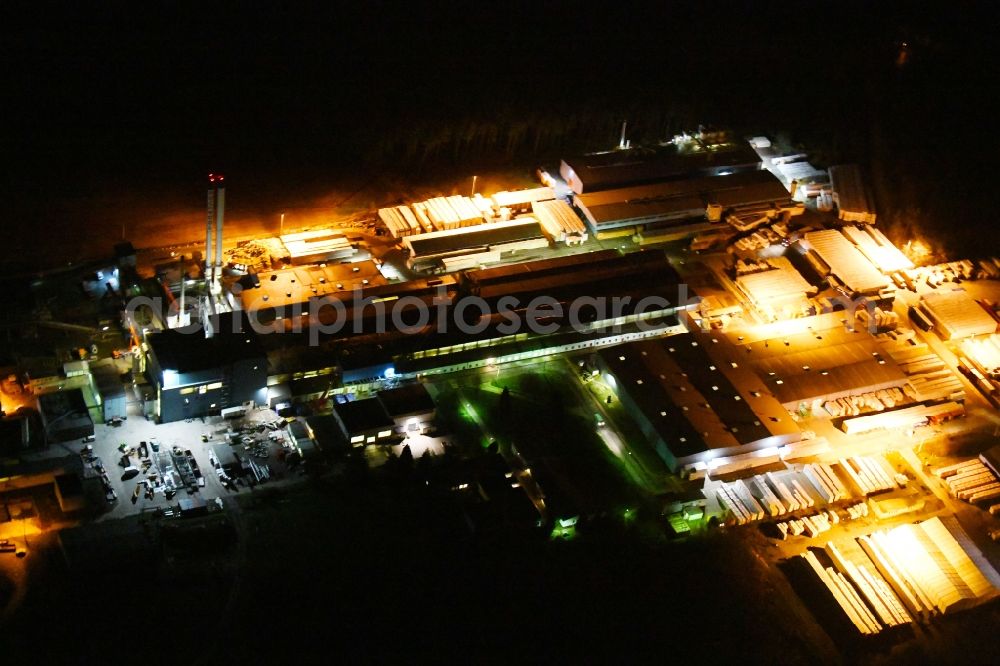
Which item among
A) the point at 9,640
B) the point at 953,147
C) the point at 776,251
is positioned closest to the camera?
the point at 9,640

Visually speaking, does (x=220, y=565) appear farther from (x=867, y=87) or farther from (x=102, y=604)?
(x=867, y=87)

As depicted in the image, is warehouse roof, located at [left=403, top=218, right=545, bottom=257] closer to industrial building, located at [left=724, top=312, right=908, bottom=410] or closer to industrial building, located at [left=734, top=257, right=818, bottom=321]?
industrial building, located at [left=734, top=257, right=818, bottom=321]

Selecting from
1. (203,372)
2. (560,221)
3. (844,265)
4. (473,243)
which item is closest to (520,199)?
(560,221)

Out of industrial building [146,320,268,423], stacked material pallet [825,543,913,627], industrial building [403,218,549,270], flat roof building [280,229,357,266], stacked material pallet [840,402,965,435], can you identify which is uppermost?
flat roof building [280,229,357,266]

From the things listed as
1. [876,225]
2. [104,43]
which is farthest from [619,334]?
[104,43]

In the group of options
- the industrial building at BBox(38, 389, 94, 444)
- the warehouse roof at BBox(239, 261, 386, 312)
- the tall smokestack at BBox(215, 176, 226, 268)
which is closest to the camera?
the industrial building at BBox(38, 389, 94, 444)

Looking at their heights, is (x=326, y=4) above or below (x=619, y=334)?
above

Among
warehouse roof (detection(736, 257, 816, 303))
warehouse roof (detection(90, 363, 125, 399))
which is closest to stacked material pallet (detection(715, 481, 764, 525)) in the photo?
warehouse roof (detection(736, 257, 816, 303))
